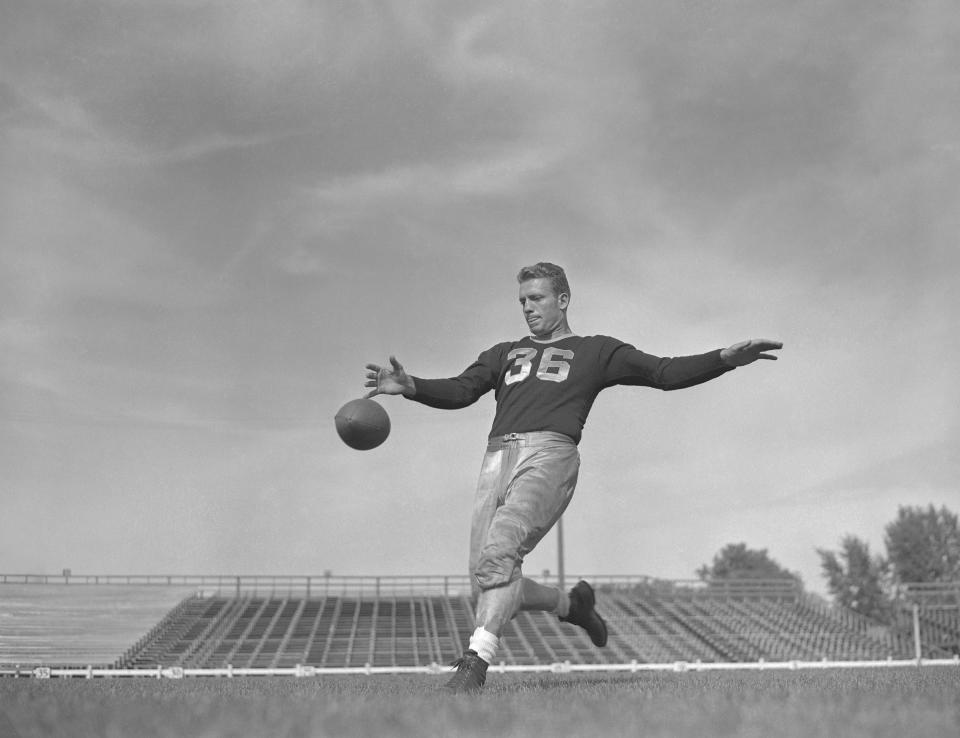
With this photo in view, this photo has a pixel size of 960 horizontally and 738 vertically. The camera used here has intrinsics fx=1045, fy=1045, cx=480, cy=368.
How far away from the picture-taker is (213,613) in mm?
35156

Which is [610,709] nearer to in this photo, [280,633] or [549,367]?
[549,367]

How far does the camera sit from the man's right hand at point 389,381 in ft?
21.8

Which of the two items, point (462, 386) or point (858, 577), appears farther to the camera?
point (858, 577)

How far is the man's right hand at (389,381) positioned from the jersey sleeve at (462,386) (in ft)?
0.21

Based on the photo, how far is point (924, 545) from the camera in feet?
194

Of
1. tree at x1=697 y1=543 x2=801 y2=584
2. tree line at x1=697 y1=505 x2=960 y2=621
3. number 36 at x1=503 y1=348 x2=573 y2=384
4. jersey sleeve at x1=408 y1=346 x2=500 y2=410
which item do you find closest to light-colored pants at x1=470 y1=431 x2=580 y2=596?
number 36 at x1=503 y1=348 x2=573 y2=384

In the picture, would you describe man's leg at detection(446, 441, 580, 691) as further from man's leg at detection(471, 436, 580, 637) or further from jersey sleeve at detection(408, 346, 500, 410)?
jersey sleeve at detection(408, 346, 500, 410)

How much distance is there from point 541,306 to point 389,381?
1.08 metres

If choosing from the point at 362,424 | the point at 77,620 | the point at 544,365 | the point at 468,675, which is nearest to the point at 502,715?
the point at 468,675

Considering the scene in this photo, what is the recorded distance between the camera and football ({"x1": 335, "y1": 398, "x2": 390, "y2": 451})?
22.0ft

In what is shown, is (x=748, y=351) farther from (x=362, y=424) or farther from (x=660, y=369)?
(x=362, y=424)

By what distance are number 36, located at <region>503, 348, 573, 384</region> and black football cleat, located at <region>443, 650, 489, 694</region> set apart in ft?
5.79

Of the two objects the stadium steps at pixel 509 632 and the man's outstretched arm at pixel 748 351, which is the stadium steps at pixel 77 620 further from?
the man's outstretched arm at pixel 748 351

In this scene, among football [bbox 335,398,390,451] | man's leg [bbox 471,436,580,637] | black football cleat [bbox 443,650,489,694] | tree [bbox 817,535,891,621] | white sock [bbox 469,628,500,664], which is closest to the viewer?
black football cleat [bbox 443,650,489,694]
